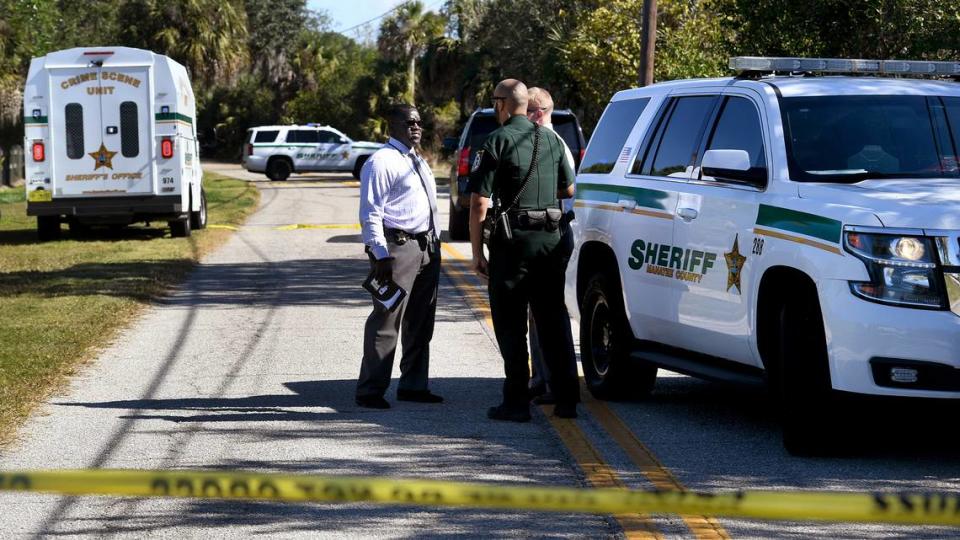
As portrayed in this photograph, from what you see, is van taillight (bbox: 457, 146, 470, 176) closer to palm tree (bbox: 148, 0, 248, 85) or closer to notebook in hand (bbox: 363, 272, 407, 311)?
notebook in hand (bbox: 363, 272, 407, 311)

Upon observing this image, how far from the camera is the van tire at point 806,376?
22.4ft

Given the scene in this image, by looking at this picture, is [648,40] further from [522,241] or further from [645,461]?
[645,461]

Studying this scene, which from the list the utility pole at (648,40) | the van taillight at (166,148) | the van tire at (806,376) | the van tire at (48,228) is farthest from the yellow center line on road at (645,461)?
the van tire at (48,228)

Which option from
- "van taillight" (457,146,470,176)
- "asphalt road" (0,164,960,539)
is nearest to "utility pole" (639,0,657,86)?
"van taillight" (457,146,470,176)

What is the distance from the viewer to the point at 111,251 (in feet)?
65.0

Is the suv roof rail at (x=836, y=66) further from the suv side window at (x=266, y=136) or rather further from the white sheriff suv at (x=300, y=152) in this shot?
the suv side window at (x=266, y=136)

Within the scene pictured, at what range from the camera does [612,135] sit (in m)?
9.29

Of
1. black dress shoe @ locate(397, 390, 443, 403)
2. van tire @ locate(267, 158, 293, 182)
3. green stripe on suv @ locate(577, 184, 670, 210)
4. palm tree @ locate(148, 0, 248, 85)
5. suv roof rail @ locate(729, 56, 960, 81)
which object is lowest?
van tire @ locate(267, 158, 293, 182)

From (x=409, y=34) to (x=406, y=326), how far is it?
5239 centimetres

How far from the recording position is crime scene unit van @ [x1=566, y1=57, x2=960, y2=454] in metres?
6.39

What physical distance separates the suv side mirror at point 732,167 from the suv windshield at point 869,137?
Result: 191 mm

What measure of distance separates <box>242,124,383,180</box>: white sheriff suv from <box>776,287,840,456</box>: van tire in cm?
3961

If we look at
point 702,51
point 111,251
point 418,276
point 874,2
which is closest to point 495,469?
point 418,276

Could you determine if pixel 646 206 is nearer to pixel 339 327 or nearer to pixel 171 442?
pixel 171 442
